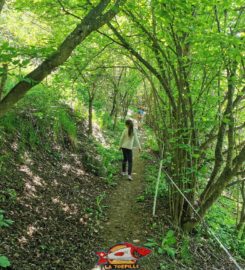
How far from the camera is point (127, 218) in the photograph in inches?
223

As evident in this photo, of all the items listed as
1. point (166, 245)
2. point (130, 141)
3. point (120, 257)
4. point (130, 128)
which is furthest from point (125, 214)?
point (120, 257)

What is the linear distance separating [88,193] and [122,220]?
51.2 inches

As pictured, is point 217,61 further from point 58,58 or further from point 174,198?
point 174,198

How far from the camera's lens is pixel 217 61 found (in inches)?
164

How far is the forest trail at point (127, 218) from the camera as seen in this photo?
189 inches

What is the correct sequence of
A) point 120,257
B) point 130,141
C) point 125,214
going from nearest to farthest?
point 120,257, point 125,214, point 130,141

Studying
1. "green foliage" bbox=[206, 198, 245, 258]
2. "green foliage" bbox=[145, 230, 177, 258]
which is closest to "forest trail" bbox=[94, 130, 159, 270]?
"green foliage" bbox=[145, 230, 177, 258]

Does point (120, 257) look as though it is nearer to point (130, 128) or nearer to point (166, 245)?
point (166, 245)

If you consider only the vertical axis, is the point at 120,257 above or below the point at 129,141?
below

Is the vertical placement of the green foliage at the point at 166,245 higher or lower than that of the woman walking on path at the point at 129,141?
lower

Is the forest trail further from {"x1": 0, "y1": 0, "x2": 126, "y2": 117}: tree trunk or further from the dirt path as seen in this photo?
{"x1": 0, "y1": 0, "x2": 126, "y2": 117}: tree trunk

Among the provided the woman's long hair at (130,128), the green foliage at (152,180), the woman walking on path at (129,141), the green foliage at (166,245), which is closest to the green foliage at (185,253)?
the green foliage at (166,245)

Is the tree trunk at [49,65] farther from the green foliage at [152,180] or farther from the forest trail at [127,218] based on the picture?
the green foliage at [152,180]

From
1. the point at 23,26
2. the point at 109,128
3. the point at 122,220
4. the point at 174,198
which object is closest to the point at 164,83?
the point at 174,198
